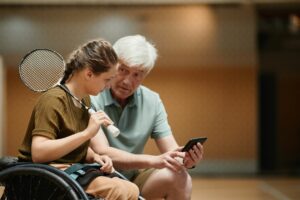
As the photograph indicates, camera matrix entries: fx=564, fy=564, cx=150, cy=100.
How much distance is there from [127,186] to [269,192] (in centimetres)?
371

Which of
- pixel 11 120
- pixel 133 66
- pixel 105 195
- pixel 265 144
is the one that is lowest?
pixel 265 144

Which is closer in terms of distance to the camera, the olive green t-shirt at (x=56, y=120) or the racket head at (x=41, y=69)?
the olive green t-shirt at (x=56, y=120)

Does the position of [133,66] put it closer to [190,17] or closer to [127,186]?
[127,186]

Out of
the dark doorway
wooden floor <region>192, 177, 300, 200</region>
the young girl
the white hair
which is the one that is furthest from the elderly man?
the dark doorway

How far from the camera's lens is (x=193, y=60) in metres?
7.43

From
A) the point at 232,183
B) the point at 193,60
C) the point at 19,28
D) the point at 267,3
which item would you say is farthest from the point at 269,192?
the point at 19,28

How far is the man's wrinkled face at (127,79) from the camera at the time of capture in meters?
2.60

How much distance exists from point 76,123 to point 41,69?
272 millimetres

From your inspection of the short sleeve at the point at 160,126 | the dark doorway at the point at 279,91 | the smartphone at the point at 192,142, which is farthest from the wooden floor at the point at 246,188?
the smartphone at the point at 192,142

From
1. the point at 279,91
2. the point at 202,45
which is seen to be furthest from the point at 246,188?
the point at 279,91

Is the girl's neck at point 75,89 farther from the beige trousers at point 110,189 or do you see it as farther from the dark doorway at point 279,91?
the dark doorway at point 279,91

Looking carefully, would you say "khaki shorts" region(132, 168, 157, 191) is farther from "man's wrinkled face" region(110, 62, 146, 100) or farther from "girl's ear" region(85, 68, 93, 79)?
"girl's ear" region(85, 68, 93, 79)

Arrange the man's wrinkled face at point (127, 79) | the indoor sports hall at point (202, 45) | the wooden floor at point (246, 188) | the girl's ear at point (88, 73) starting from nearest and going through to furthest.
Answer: the girl's ear at point (88, 73), the man's wrinkled face at point (127, 79), the wooden floor at point (246, 188), the indoor sports hall at point (202, 45)

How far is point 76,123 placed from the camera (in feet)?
6.89
